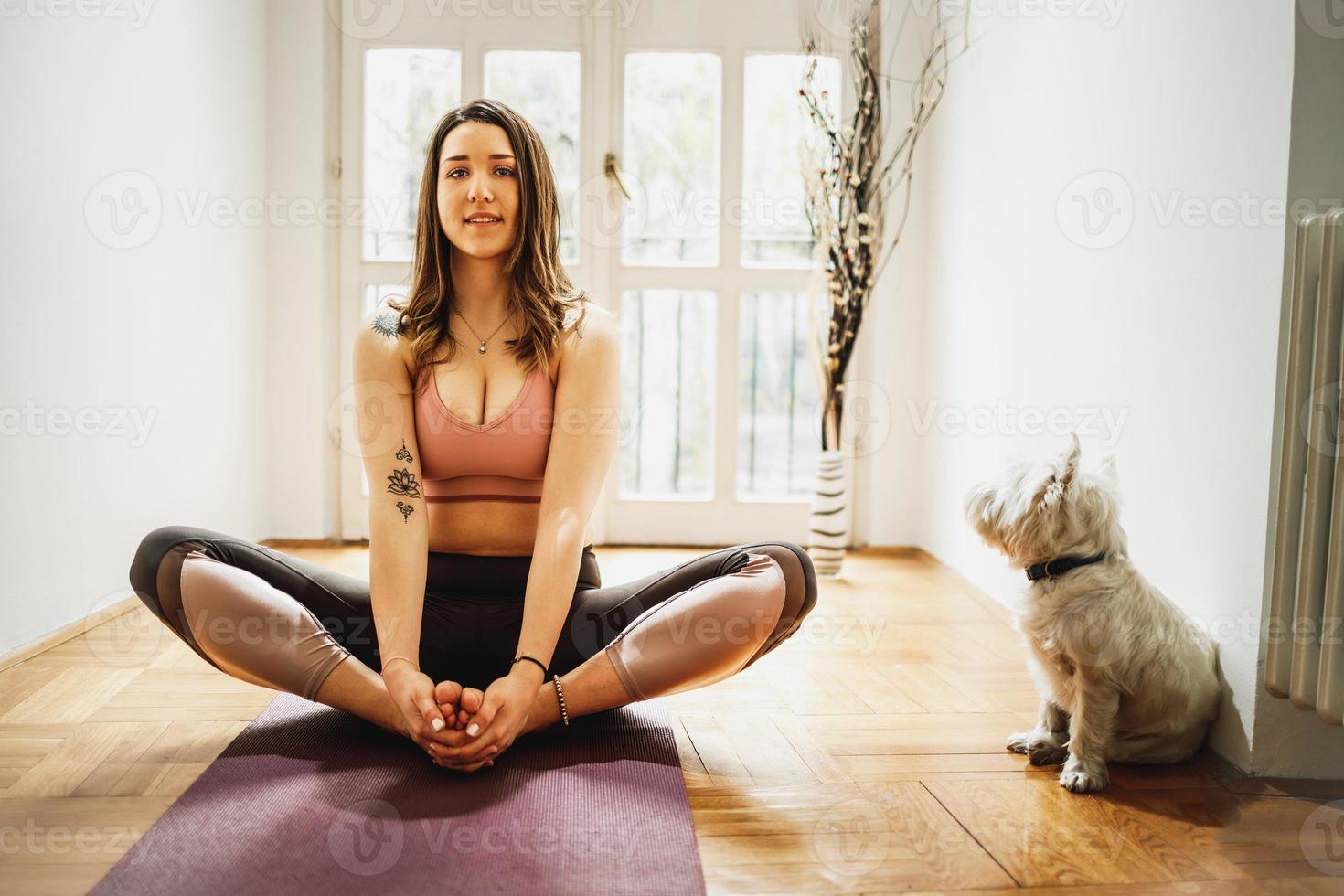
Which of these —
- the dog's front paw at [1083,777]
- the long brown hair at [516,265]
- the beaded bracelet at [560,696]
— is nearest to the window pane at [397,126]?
the long brown hair at [516,265]

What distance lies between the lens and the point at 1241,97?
1.72 meters

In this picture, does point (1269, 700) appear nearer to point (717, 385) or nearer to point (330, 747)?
point (330, 747)

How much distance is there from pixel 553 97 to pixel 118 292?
1707 millimetres

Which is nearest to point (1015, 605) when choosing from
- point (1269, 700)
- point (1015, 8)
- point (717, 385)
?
Result: point (1269, 700)

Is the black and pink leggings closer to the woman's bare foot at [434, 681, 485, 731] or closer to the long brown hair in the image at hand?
the woman's bare foot at [434, 681, 485, 731]

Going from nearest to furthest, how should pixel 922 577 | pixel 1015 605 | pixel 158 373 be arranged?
1. pixel 1015 605
2. pixel 158 373
3. pixel 922 577

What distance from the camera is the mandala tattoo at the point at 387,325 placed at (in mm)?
1809

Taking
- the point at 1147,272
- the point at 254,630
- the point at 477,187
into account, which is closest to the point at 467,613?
the point at 254,630

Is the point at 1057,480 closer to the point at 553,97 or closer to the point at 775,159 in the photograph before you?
the point at 775,159

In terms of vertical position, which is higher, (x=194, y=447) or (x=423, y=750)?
(x=194, y=447)

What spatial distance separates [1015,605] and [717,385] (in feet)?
7.06

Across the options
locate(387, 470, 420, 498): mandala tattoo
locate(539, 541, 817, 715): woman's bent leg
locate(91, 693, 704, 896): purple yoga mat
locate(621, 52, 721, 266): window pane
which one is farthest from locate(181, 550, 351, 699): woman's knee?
locate(621, 52, 721, 266): window pane

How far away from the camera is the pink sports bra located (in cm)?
176

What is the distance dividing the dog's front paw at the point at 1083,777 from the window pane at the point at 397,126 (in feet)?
9.42
